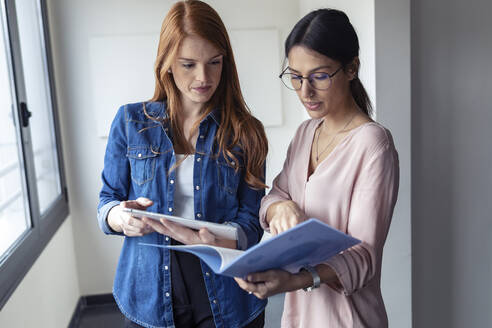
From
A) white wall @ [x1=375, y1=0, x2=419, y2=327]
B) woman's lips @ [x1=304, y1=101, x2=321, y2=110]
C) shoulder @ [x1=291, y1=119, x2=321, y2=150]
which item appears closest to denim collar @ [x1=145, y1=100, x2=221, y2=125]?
shoulder @ [x1=291, y1=119, x2=321, y2=150]

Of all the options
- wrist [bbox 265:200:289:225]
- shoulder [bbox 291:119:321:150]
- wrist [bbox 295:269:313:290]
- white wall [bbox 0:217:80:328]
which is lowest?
white wall [bbox 0:217:80:328]

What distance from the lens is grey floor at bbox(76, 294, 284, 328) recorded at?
10.4 feet

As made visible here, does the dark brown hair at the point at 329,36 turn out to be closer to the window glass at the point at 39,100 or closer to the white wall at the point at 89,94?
the white wall at the point at 89,94

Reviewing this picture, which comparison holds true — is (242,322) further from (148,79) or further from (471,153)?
(148,79)

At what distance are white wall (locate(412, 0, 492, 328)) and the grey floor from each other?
1.25 meters

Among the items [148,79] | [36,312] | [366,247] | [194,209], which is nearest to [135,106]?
[194,209]

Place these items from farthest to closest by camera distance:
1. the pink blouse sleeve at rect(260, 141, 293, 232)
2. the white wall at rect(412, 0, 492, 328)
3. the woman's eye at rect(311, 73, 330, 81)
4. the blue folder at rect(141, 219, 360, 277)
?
1. the white wall at rect(412, 0, 492, 328)
2. the pink blouse sleeve at rect(260, 141, 293, 232)
3. the woman's eye at rect(311, 73, 330, 81)
4. the blue folder at rect(141, 219, 360, 277)

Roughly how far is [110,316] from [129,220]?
7.78 feet

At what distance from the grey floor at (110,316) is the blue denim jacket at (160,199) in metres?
1.79

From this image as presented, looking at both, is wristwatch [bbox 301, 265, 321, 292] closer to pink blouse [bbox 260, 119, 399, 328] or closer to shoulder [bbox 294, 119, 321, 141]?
pink blouse [bbox 260, 119, 399, 328]

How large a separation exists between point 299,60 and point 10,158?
165 centimetres

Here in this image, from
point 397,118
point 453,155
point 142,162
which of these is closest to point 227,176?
point 142,162

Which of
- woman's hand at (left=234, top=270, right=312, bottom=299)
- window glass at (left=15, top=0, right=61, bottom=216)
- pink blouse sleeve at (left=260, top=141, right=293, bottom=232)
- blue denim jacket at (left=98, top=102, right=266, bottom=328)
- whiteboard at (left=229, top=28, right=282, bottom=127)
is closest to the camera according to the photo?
woman's hand at (left=234, top=270, right=312, bottom=299)

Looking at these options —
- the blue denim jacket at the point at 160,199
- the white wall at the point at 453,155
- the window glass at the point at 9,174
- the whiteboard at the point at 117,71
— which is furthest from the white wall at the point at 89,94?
the blue denim jacket at the point at 160,199
